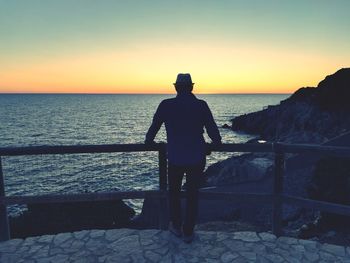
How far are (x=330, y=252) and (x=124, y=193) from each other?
10.7 feet

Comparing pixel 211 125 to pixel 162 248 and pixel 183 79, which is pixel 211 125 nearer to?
pixel 183 79

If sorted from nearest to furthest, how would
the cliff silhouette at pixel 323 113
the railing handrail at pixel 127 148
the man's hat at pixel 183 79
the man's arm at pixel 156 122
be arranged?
the man's hat at pixel 183 79, the man's arm at pixel 156 122, the railing handrail at pixel 127 148, the cliff silhouette at pixel 323 113

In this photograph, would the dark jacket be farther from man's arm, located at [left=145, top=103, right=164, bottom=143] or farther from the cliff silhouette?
the cliff silhouette

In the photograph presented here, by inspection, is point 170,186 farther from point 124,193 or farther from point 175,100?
point 175,100

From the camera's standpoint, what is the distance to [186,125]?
4.36 metres

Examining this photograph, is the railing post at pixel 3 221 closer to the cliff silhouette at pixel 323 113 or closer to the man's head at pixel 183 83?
the man's head at pixel 183 83

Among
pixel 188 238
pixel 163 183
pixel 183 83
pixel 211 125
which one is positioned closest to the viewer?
pixel 183 83

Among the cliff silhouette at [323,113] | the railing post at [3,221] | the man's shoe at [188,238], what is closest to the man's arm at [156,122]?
the man's shoe at [188,238]

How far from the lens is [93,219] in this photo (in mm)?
15414

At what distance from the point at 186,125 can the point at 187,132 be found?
105mm

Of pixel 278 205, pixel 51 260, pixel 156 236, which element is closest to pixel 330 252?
pixel 278 205

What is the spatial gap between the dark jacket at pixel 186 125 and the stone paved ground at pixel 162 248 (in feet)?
4.39

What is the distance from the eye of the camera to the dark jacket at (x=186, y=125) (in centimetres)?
434

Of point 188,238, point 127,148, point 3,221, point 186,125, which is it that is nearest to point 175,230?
point 188,238
